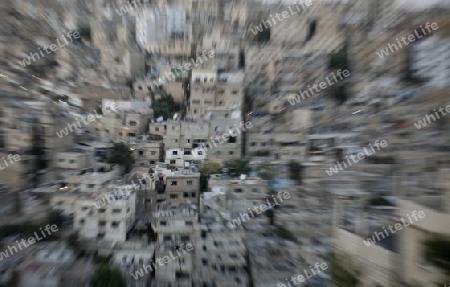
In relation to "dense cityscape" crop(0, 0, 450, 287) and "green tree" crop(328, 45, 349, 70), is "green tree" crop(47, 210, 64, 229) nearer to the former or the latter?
"dense cityscape" crop(0, 0, 450, 287)

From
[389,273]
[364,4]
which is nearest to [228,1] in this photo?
[364,4]

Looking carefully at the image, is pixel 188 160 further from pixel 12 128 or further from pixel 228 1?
pixel 228 1

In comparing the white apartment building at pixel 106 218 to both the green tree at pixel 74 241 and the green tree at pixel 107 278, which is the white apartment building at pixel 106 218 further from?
the green tree at pixel 107 278

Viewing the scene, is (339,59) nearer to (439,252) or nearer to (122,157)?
(122,157)

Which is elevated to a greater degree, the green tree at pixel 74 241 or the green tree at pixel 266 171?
the green tree at pixel 266 171

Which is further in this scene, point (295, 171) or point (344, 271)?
point (295, 171)

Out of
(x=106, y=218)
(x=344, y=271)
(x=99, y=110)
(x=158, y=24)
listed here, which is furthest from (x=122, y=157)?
(x=158, y=24)

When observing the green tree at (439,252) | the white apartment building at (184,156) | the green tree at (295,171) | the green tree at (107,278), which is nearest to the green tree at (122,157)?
the white apartment building at (184,156)
